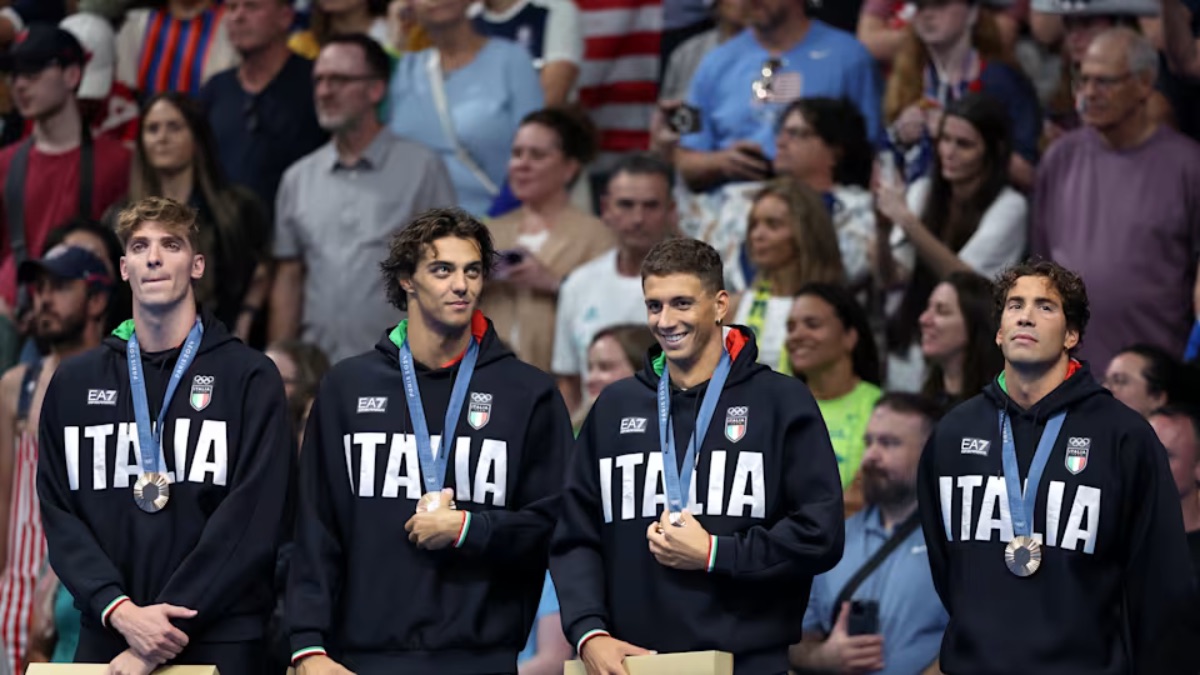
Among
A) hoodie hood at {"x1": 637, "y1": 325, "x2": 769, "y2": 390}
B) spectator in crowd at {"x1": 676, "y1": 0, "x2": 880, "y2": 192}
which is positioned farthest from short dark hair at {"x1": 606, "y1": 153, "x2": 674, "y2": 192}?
hoodie hood at {"x1": 637, "y1": 325, "x2": 769, "y2": 390}

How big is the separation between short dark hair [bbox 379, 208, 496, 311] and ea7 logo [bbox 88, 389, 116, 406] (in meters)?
0.92

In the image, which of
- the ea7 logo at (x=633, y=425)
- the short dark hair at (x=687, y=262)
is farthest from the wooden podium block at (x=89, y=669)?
the short dark hair at (x=687, y=262)

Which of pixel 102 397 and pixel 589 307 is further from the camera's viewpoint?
pixel 589 307

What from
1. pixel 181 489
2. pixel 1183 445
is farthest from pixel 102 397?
pixel 1183 445

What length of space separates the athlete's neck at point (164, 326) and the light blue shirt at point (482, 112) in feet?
14.4

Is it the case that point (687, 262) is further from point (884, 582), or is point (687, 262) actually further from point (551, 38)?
point (551, 38)

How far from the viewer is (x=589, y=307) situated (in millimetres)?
10750

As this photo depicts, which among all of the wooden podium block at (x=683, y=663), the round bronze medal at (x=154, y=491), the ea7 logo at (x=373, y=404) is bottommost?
the wooden podium block at (x=683, y=663)

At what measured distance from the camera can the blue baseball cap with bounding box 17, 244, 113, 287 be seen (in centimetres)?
1062

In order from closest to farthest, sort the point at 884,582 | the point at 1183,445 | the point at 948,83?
the point at 1183,445 < the point at 884,582 < the point at 948,83

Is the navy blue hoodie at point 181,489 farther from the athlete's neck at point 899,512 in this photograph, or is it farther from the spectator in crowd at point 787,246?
the spectator in crowd at point 787,246

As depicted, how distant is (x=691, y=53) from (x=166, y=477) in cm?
549

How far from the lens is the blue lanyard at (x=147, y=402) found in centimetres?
729

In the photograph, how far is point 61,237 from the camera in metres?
11.1
